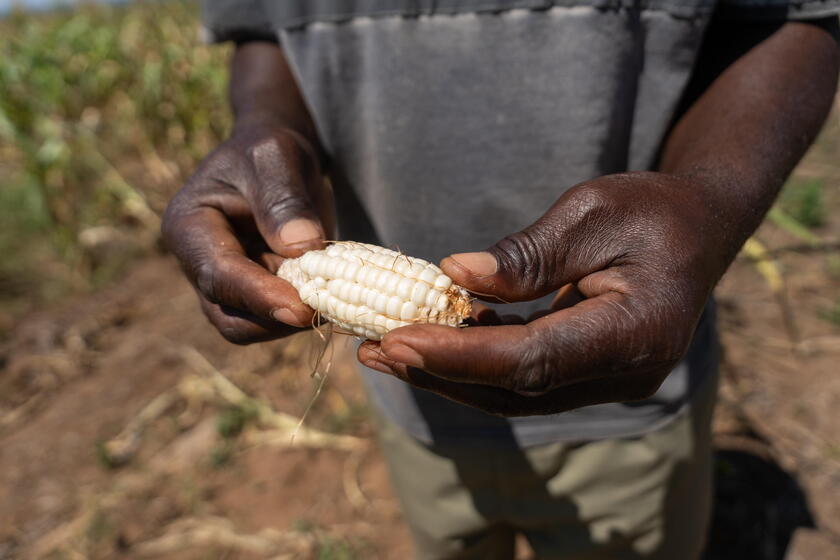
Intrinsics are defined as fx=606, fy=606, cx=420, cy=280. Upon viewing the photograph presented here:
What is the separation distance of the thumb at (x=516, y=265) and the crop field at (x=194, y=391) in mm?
857

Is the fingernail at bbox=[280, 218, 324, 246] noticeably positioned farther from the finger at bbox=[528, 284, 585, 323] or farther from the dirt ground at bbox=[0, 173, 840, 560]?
the dirt ground at bbox=[0, 173, 840, 560]

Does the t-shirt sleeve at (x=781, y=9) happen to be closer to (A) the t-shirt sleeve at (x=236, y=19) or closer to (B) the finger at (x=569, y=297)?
(B) the finger at (x=569, y=297)

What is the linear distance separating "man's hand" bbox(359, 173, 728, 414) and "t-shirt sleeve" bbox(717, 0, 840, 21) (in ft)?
2.07

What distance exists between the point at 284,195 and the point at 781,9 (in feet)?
4.14

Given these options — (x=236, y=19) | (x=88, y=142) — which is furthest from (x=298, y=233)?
(x=88, y=142)

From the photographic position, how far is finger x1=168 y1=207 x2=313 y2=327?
47.9 inches

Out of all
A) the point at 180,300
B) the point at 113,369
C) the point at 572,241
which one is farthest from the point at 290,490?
the point at 572,241

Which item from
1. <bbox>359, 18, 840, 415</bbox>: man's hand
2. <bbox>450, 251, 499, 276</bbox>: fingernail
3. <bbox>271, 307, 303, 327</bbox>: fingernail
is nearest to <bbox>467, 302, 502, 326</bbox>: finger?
<bbox>359, 18, 840, 415</bbox>: man's hand

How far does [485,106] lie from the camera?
1.51 meters

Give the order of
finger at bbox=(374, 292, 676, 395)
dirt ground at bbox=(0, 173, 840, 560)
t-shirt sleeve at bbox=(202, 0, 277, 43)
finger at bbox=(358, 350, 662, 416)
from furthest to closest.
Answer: dirt ground at bbox=(0, 173, 840, 560), t-shirt sleeve at bbox=(202, 0, 277, 43), finger at bbox=(358, 350, 662, 416), finger at bbox=(374, 292, 676, 395)

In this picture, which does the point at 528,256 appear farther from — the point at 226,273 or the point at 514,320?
the point at 226,273

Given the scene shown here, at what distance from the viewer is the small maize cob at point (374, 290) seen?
51.0 inches

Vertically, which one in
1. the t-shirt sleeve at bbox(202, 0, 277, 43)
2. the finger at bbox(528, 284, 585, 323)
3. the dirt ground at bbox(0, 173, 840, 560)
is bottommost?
the dirt ground at bbox(0, 173, 840, 560)

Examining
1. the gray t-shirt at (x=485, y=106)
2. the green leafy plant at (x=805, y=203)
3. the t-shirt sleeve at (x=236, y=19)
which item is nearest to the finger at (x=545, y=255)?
the gray t-shirt at (x=485, y=106)
